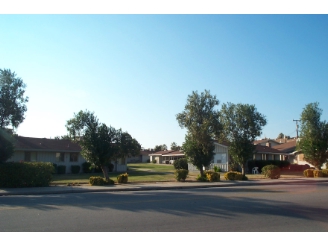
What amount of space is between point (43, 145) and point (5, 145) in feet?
50.9

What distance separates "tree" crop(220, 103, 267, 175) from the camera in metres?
29.0

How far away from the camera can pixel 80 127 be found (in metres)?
23.6

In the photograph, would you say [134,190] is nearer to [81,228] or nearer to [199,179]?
[199,179]

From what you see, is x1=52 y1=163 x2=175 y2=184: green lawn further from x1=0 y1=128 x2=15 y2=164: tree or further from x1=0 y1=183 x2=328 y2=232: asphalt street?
x1=0 y1=183 x2=328 y2=232: asphalt street

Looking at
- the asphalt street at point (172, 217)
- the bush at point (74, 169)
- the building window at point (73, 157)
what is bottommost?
the asphalt street at point (172, 217)

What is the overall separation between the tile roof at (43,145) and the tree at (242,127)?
59.8 feet

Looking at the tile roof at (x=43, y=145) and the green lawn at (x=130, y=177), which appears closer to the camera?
the green lawn at (x=130, y=177)

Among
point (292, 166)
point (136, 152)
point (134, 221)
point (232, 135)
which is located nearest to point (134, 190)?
point (134, 221)

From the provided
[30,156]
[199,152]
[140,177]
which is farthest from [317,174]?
[30,156]

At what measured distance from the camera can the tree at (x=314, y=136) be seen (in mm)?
32656

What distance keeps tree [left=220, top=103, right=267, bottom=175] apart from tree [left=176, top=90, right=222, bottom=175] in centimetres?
104

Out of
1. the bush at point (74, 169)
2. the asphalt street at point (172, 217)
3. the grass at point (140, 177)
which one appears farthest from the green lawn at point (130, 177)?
the asphalt street at point (172, 217)

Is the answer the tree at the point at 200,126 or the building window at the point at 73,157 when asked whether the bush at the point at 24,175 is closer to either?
the tree at the point at 200,126

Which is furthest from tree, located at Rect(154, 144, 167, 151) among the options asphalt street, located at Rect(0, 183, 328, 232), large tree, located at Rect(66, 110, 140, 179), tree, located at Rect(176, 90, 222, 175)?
asphalt street, located at Rect(0, 183, 328, 232)
